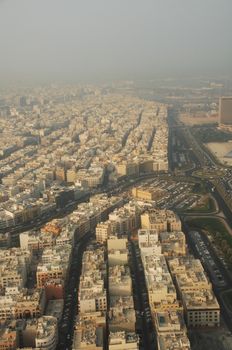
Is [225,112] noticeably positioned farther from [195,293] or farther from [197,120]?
[195,293]

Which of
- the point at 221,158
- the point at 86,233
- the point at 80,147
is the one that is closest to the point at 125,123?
the point at 80,147

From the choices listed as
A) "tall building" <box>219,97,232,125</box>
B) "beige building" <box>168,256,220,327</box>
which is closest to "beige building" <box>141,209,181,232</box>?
"beige building" <box>168,256,220,327</box>

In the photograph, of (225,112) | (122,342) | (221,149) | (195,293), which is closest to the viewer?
(122,342)

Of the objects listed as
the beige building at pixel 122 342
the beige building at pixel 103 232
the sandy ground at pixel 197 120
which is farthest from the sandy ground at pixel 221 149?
the beige building at pixel 122 342

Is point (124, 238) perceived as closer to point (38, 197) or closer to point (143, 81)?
point (38, 197)

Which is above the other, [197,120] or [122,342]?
[122,342]

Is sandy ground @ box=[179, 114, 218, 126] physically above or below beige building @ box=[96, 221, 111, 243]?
below

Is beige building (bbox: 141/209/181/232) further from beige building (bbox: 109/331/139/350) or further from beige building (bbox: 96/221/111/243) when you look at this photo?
beige building (bbox: 109/331/139/350)

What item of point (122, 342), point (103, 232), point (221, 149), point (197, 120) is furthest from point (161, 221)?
point (197, 120)
